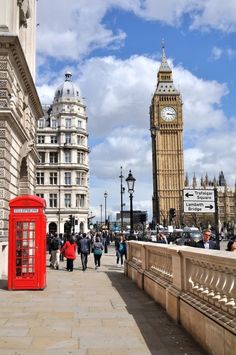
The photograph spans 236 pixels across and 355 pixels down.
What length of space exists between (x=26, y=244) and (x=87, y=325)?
5.91 m

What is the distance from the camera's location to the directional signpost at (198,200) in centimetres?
1149

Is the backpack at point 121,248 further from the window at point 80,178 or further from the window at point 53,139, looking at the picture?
the window at point 53,139

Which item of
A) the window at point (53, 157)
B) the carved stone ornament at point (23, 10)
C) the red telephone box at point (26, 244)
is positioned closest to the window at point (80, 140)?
the window at point (53, 157)

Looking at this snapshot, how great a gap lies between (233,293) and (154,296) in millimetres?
5730

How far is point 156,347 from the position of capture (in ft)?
22.2

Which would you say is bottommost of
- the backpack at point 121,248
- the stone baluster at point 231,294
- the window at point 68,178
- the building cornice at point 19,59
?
the backpack at point 121,248

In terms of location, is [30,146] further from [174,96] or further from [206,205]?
[174,96]

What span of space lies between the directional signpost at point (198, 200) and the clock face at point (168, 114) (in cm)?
13358

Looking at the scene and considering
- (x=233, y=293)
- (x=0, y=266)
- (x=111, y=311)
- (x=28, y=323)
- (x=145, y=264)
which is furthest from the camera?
(x=0, y=266)

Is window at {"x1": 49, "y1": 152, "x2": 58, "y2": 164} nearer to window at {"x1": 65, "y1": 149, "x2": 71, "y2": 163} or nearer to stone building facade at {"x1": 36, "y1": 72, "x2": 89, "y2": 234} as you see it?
stone building facade at {"x1": 36, "y1": 72, "x2": 89, "y2": 234}

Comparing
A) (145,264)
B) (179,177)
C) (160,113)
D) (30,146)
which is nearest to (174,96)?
(160,113)

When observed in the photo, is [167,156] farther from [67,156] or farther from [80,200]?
[67,156]

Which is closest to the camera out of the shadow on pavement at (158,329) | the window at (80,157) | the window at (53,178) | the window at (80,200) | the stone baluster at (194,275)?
the shadow on pavement at (158,329)

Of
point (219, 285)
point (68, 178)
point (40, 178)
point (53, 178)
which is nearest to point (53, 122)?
point (53, 178)
